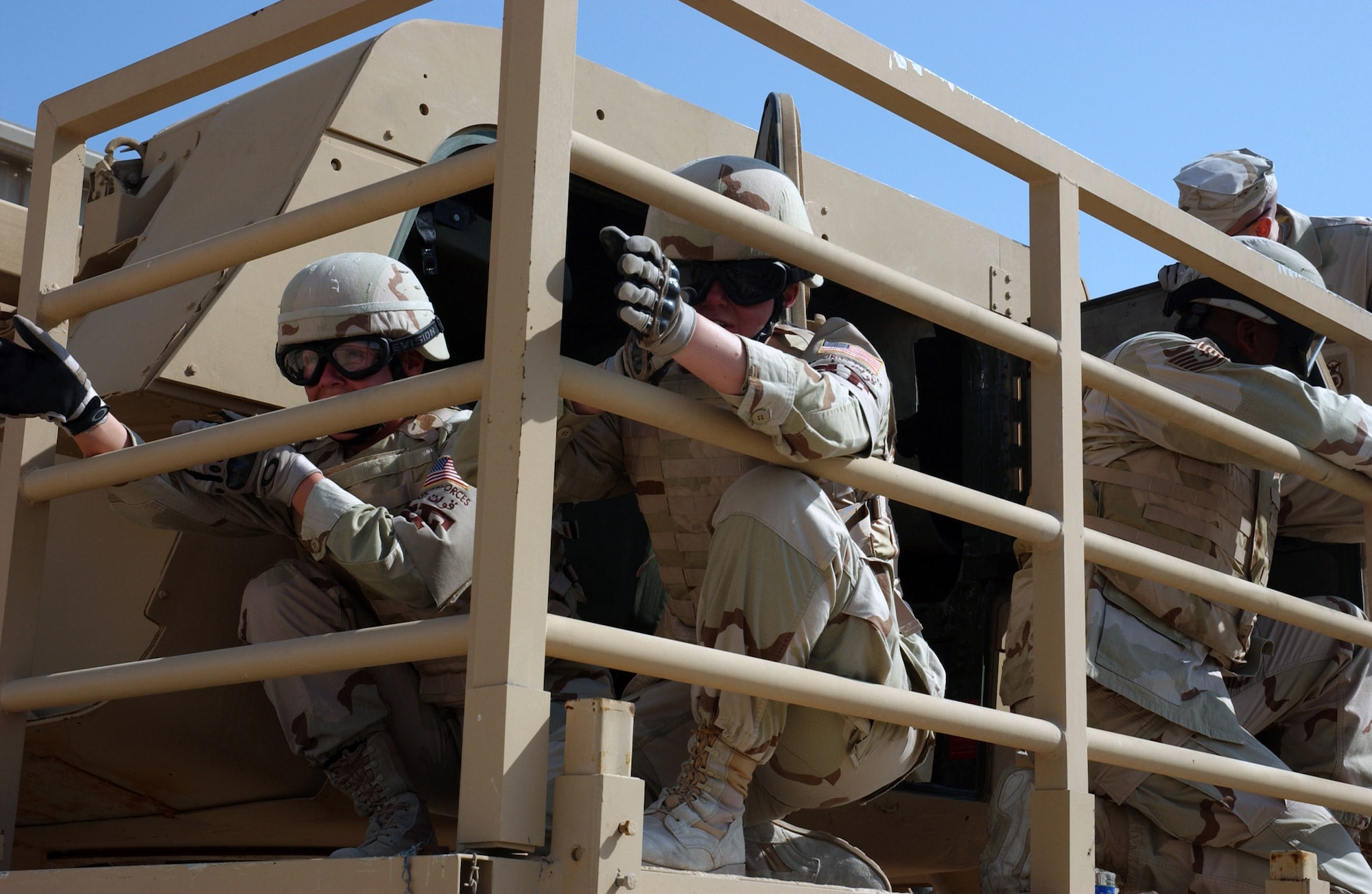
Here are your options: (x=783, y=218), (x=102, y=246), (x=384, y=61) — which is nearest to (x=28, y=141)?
(x=102, y=246)

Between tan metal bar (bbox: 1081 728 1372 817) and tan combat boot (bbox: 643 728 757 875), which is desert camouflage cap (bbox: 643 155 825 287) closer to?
tan combat boot (bbox: 643 728 757 875)

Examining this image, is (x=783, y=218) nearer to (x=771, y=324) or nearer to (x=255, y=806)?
(x=771, y=324)

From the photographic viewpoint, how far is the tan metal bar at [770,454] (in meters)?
2.13

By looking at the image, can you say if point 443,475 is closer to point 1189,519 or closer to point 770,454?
point 770,454

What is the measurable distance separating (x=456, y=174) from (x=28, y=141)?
307 centimetres

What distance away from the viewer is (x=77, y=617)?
10.2 ft

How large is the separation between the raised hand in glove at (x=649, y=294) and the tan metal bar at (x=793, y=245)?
72 millimetres

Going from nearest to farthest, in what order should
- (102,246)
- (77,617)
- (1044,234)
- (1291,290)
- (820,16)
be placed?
(820,16) → (1044,234) → (77,617) → (1291,290) → (102,246)

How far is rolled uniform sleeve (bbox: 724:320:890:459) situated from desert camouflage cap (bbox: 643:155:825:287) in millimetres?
332

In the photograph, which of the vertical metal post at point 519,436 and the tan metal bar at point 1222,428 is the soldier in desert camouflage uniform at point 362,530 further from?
the tan metal bar at point 1222,428

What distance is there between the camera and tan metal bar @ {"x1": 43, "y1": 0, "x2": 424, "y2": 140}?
246 cm

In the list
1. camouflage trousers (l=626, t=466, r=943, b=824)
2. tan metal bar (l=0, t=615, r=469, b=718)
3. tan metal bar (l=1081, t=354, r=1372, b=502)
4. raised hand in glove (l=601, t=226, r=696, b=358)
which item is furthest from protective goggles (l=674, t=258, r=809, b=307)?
tan metal bar (l=0, t=615, r=469, b=718)

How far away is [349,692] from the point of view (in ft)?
9.52

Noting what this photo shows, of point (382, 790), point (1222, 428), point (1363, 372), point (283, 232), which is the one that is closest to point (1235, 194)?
point (1363, 372)
